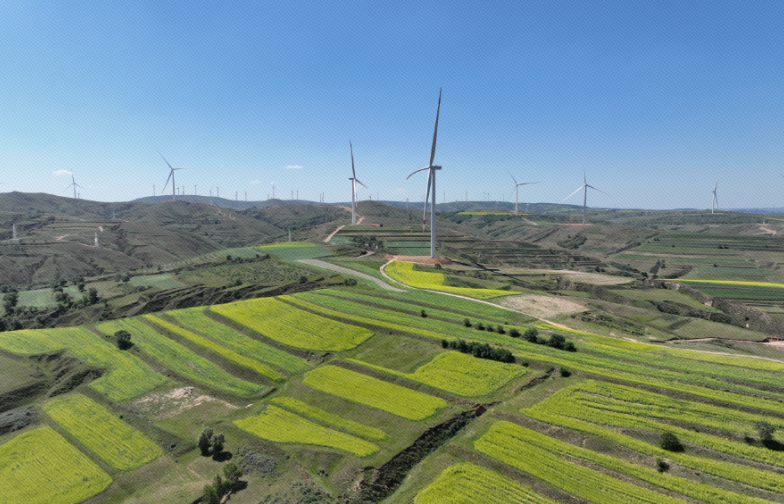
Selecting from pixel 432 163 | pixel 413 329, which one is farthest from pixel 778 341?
pixel 432 163

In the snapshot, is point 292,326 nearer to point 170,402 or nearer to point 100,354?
point 170,402

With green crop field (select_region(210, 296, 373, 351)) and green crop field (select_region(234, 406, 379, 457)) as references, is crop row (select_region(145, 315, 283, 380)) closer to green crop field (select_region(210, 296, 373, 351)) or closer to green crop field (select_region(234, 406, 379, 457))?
green crop field (select_region(210, 296, 373, 351))

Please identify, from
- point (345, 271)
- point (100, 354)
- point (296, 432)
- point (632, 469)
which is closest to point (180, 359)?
point (100, 354)

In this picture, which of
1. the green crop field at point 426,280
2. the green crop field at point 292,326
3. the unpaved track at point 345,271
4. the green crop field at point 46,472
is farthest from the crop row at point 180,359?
the green crop field at point 426,280

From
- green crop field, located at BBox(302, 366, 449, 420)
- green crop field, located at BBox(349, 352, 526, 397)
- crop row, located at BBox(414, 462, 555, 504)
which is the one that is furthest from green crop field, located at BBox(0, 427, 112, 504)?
green crop field, located at BBox(349, 352, 526, 397)

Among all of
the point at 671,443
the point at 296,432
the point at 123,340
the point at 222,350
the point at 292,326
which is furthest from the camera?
the point at 292,326

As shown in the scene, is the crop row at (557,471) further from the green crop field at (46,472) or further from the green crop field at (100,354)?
the green crop field at (100,354)
